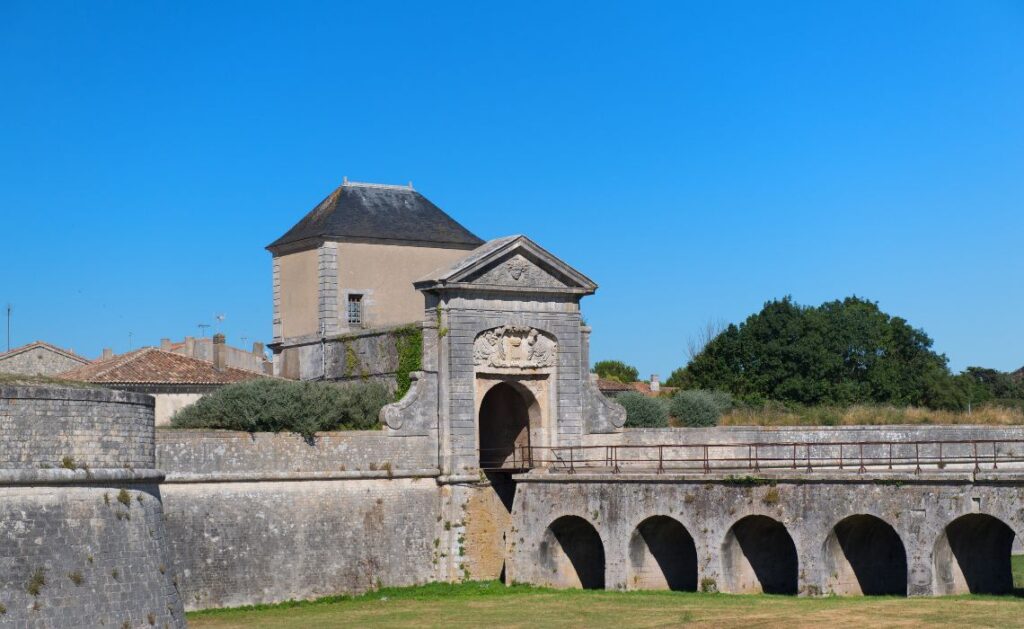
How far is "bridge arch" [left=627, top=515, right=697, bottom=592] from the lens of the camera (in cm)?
3388

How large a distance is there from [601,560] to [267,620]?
29.4ft

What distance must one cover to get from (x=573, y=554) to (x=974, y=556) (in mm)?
9293

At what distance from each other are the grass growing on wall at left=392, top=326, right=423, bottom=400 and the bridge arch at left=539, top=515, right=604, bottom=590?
→ 473 cm

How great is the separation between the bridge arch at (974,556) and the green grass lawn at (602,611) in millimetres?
773

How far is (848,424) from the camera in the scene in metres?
42.0

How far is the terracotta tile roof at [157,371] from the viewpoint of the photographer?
42906 mm

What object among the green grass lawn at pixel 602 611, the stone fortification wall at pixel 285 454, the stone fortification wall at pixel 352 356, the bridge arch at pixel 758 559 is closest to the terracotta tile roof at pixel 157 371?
the stone fortification wall at pixel 352 356

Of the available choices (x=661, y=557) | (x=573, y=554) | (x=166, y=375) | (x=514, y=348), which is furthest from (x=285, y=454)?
(x=166, y=375)

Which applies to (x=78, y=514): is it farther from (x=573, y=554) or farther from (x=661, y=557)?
(x=573, y=554)

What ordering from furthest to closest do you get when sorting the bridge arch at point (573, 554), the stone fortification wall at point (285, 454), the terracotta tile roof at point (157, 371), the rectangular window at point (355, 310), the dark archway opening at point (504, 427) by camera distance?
the terracotta tile roof at point (157, 371) < the rectangular window at point (355, 310) < the dark archway opening at point (504, 427) < the bridge arch at point (573, 554) < the stone fortification wall at point (285, 454)

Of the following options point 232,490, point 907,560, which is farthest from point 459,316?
point 907,560

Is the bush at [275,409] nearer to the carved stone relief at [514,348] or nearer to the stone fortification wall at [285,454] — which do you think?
the stone fortification wall at [285,454]

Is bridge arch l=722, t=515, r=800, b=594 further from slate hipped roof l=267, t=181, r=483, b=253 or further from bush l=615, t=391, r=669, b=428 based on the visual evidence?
slate hipped roof l=267, t=181, r=483, b=253

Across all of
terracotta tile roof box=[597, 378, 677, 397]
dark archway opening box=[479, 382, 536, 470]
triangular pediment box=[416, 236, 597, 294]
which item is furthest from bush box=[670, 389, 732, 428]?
terracotta tile roof box=[597, 378, 677, 397]
